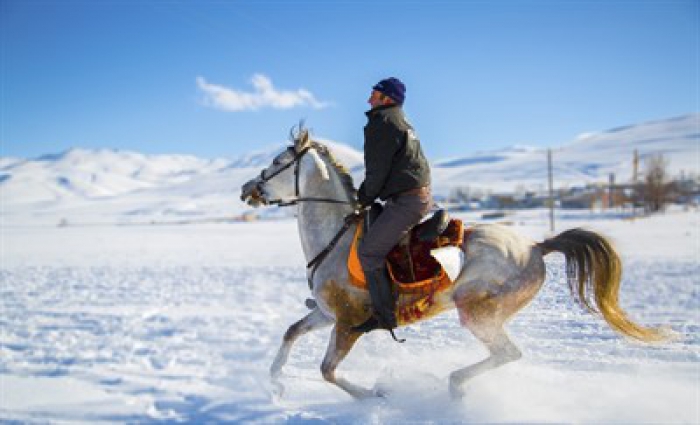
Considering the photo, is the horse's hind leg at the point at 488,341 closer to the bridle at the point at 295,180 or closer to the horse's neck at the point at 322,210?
the horse's neck at the point at 322,210

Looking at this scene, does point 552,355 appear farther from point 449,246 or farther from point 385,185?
point 385,185

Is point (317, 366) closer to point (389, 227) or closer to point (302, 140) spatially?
point (389, 227)

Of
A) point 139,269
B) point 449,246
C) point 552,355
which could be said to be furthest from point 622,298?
point 139,269

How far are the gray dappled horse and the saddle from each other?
0.50ft

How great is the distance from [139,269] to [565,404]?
55.1 ft

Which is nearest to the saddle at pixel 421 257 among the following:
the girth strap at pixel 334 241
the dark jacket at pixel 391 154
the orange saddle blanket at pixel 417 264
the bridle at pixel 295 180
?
the orange saddle blanket at pixel 417 264

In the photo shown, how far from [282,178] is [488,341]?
2.56 meters

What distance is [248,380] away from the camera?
6.04m

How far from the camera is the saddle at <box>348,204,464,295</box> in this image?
4.55m

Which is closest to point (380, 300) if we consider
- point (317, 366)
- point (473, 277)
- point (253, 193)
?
point (473, 277)

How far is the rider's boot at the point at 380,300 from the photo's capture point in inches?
179

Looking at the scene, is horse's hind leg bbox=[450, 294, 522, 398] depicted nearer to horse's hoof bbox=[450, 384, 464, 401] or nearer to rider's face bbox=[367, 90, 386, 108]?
horse's hoof bbox=[450, 384, 464, 401]

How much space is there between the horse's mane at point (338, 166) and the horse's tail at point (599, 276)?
2.07 metres

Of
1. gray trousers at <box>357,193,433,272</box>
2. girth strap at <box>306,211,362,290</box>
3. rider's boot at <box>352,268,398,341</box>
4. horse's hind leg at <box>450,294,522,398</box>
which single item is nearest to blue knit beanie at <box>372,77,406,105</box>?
gray trousers at <box>357,193,433,272</box>
